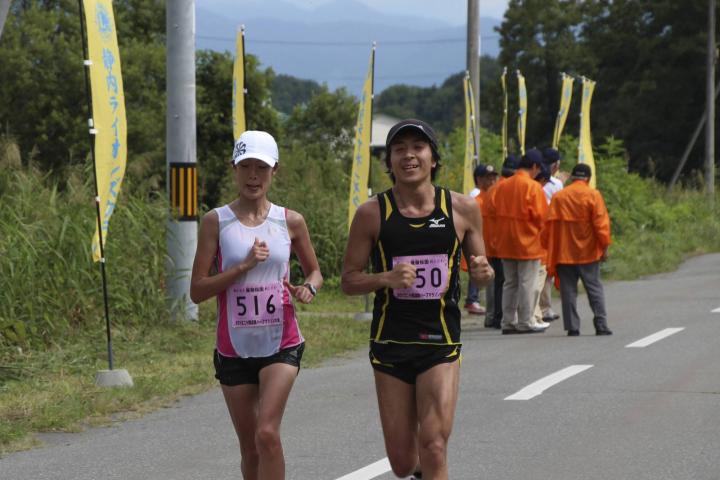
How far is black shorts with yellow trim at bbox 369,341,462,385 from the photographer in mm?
6004

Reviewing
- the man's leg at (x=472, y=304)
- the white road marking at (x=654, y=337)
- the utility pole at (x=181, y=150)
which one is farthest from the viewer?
the man's leg at (x=472, y=304)

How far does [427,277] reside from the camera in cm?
594

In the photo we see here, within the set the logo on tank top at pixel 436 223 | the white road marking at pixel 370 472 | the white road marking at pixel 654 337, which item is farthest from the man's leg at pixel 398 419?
the white road marking at pixel 654 337

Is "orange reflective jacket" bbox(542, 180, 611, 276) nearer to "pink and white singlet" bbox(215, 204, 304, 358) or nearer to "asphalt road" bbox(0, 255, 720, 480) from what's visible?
"asphalt road" bbox(0, 255, 720, 480)

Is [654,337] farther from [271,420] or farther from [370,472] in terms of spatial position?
[271,420]

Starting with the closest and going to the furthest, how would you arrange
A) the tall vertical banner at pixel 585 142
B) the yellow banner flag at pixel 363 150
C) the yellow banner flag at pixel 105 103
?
1. the yellow banner flag at pixel 105 103
2. the yellow banner flag at pixel 363 150
3. the tall vertical banner at pixel 585 142

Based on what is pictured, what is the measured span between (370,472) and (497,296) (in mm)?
8307

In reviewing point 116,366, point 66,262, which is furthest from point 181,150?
point 116,366

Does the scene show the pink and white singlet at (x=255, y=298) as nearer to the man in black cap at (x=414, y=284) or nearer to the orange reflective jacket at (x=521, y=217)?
the man in black cap at (x=414, y=284)

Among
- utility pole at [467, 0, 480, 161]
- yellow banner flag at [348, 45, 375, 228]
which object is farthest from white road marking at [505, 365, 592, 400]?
utility pole at [467, 0, 480, 161]

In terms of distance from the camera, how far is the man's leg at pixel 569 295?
48.3 ft

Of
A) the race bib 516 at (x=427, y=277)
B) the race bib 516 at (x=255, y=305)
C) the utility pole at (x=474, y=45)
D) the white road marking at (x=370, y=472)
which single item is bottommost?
the white road marking at (x=370, y=472)

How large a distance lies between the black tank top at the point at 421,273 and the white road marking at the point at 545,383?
4500 millimetres

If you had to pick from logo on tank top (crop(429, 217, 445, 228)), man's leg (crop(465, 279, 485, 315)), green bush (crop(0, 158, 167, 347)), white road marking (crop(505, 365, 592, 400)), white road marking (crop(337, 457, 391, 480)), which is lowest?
man's leg (crop(465, 279, 485, 315))
